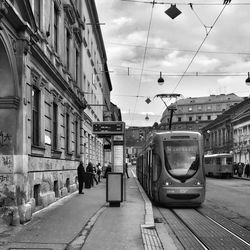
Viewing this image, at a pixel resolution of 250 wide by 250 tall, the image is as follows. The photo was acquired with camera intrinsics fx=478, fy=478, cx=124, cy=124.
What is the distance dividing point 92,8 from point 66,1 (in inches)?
572

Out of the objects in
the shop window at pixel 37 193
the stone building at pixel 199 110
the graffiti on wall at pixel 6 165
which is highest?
the stone building at pixel 199 110

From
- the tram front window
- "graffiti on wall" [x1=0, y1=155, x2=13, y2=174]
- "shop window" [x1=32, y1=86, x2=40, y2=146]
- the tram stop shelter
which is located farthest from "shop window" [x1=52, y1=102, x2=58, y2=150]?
"graffiti on wall" [x1=0, y1=155, x2=13, y2=174]

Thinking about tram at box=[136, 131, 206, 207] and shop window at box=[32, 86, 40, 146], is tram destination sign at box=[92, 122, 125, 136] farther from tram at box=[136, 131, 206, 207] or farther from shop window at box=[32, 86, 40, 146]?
shop window at box=[32, 86, 40, 146]

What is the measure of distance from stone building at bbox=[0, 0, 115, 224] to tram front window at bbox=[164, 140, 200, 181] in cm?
434

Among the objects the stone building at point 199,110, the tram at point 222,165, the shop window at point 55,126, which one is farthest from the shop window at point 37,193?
the stone building at point 199,110

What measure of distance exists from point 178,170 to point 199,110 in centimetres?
11765

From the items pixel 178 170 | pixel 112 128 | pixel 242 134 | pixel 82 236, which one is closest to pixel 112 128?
pixel 112 128

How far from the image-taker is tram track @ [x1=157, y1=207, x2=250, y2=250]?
9758 millimetres

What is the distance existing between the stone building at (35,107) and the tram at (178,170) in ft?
13.0

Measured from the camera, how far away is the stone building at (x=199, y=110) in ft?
422

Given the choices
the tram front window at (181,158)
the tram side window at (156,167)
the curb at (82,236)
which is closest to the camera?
the curb at (82,236)

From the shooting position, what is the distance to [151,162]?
1988 cm

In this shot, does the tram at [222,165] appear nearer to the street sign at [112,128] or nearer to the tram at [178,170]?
the tram at [178,170]

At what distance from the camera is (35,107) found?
1545 cm
